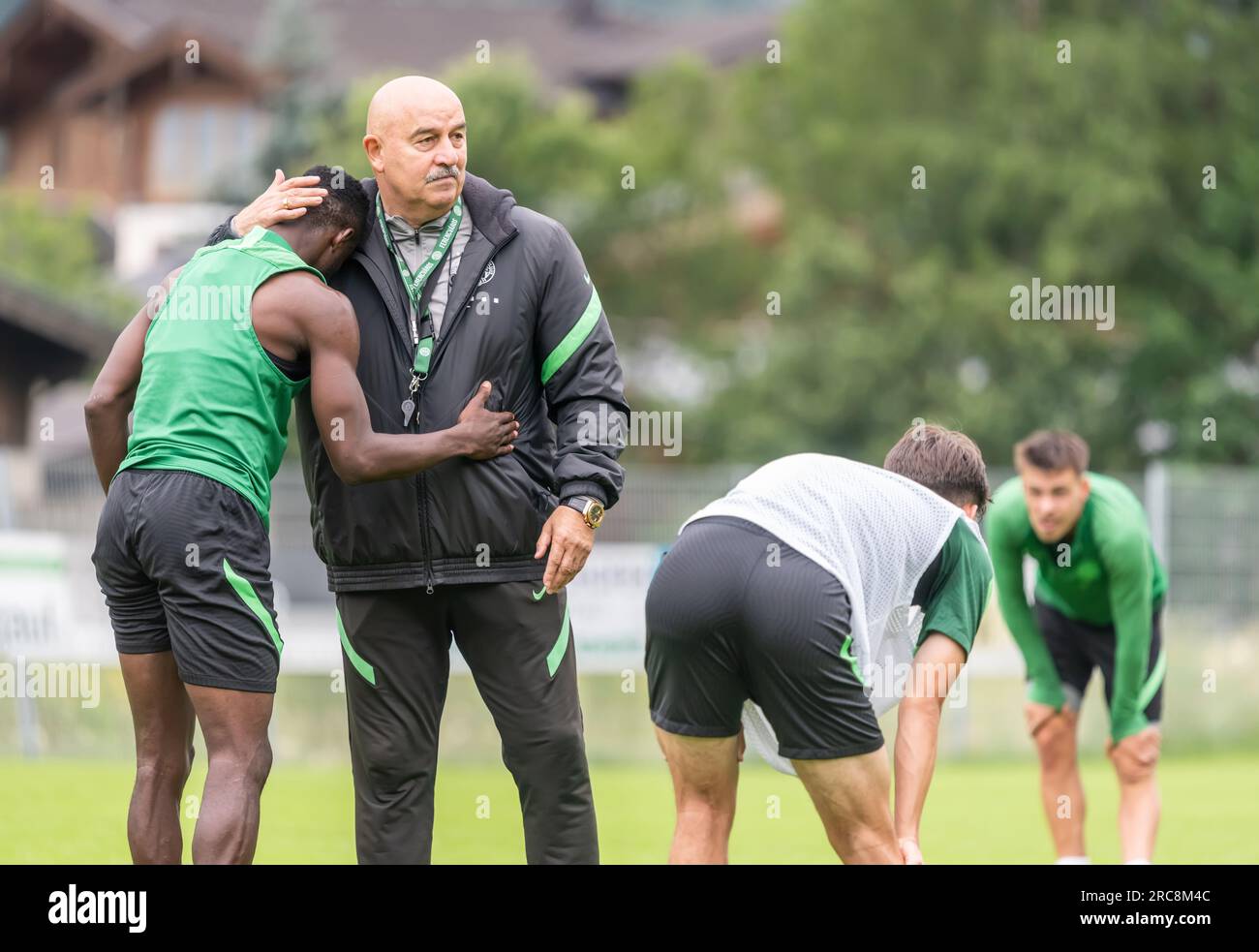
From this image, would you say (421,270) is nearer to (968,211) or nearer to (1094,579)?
(1094,579)

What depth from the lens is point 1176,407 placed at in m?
25.5

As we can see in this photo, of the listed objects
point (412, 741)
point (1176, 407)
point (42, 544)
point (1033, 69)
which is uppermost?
point (1033, 69)

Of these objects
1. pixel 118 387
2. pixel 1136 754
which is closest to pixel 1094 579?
pixel 1136 754

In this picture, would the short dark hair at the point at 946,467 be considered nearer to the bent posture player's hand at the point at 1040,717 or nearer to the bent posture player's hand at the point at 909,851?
the bent posture player's hand at the point at 909,851

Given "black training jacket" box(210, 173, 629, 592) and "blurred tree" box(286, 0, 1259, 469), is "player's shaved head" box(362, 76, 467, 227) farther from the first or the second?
"blurred tree" box(286, 0, 1259, 469)

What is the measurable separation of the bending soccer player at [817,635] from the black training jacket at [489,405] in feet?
1.91

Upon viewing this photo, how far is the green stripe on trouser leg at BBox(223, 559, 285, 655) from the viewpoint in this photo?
497 centimetres

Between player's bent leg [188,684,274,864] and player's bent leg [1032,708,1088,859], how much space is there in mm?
4206

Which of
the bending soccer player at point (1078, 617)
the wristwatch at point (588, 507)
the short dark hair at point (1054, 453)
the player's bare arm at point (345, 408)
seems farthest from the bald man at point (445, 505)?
the bending soccer player at point (1078, 617)

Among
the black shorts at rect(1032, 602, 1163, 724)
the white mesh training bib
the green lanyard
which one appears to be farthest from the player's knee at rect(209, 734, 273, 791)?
the black shorts at rect(1032, 602, 1163, 724)

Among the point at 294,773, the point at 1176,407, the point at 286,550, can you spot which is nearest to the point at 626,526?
the point at 286,550
